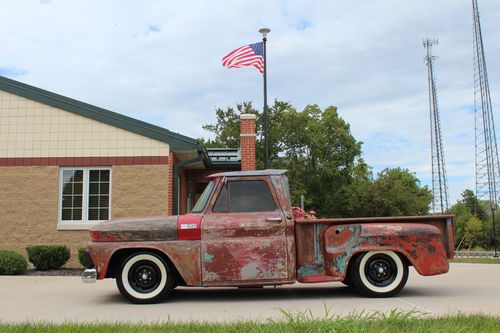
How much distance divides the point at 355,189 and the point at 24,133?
3387 cm

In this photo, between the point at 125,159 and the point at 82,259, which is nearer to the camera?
the point at 82,259

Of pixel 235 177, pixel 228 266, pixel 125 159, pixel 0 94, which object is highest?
pixel 0 94

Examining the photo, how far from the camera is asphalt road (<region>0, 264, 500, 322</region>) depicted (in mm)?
6305

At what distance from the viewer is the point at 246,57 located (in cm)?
1691

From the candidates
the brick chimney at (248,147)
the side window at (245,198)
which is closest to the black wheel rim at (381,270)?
the side window at (245,198)

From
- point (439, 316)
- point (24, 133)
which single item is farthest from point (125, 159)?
point (439, 316)

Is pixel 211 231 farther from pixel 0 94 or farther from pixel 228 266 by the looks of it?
pixel 0 94

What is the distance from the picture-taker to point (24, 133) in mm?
14477

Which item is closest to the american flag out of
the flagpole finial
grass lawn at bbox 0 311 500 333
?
the flagpole finial

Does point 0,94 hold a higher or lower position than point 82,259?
higher

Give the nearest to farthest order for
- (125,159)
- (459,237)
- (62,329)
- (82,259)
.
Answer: (62,329)
(82,259)
(125,159)
(459,237)

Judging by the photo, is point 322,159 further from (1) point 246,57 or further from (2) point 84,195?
(2) point 84,195

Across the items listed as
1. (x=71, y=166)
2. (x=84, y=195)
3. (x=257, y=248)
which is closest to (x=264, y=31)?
(x=71, y=166)

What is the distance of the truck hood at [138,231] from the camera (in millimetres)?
7395
